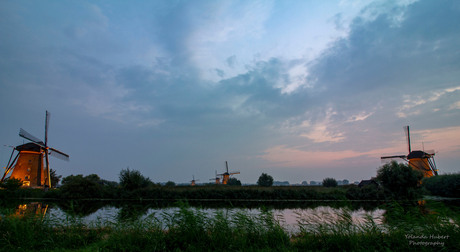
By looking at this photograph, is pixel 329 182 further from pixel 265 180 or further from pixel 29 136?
pixel 29 136

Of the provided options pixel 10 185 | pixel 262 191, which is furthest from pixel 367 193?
pixel 10 185

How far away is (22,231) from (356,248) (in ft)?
25.9

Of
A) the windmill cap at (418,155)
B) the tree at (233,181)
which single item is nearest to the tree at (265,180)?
the tree at (233,181)

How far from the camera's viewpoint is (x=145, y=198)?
97.1ft

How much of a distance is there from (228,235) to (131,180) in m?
28.7

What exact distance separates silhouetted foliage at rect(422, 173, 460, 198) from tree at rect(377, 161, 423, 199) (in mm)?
3988

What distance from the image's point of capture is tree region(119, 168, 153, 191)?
31.6m

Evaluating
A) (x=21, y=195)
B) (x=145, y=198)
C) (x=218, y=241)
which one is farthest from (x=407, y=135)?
(x=21, y=195)

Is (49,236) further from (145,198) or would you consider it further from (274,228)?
(145,198)

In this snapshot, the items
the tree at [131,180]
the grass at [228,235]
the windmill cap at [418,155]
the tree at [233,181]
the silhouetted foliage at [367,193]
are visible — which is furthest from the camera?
the tree at [233,181]

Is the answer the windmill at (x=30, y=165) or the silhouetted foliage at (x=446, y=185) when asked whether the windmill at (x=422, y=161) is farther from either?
the windmill at (x=30, y=165)

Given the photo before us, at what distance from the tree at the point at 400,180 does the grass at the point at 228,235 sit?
2214 centimetres

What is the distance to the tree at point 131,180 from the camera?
31.6m

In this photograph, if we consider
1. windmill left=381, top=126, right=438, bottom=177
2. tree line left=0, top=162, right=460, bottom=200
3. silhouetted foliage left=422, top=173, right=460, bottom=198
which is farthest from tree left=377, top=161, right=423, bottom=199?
windmill left=381, top=126, right=438, bottom=177
